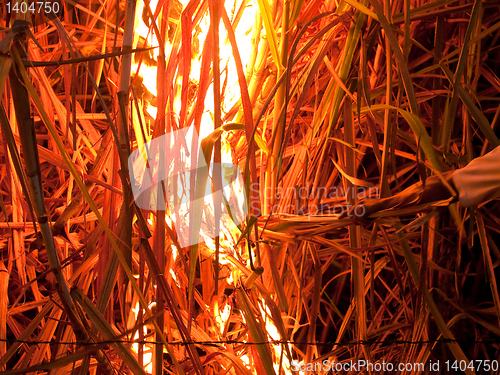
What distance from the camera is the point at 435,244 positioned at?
0.39 metres

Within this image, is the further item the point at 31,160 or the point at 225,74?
the point at 225,74

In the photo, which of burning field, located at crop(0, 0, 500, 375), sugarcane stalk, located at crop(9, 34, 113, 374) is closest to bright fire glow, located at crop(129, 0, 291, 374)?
burning field, located at crop(0, 0, 500, 375)

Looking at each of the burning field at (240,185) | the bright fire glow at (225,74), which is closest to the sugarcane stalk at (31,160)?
the burning field at (240,185)

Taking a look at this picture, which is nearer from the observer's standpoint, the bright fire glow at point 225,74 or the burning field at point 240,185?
the burning field at point 240,185

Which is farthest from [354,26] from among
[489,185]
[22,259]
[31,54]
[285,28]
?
[22,259]

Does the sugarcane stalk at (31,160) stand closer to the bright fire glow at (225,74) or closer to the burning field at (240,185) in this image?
the burning field at (240,185)

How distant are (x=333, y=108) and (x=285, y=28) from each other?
3.0 inches

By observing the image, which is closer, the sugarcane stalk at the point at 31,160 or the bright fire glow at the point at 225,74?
the sugarcane stalk at the point at 31,160

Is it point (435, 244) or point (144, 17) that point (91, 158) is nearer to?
point (144, 17)
